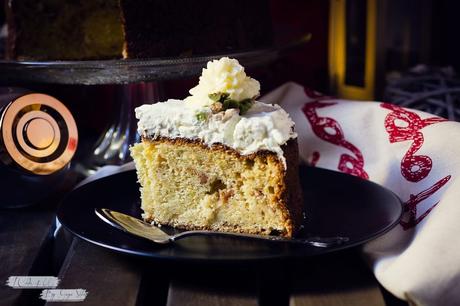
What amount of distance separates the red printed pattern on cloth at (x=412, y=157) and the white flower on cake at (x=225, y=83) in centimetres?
33

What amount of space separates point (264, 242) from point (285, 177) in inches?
4.1

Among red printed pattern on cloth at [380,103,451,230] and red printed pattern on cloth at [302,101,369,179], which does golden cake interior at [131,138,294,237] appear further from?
red printed pattern on cloth at [302,101,369,179]

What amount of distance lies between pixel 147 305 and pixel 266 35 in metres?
0.79

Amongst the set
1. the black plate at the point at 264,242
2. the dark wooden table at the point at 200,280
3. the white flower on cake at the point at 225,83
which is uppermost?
the white flower on cake at the point at 225,83

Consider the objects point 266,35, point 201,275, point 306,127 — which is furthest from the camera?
point 266,35

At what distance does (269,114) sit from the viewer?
1122mm

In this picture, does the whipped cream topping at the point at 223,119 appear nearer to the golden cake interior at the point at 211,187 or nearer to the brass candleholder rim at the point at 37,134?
the golden cake interior at the point at 211,187

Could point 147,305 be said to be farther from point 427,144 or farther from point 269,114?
point 427,144

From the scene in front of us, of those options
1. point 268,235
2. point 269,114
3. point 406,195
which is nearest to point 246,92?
point 269,114

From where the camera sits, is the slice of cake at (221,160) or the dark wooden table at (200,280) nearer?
the dark wooden table at (200,280)

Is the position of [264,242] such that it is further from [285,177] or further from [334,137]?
[334,137]

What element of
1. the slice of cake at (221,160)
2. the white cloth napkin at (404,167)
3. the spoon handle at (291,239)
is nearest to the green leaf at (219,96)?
the slice of cake at (221,160)

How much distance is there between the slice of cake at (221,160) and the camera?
1104 millimetres

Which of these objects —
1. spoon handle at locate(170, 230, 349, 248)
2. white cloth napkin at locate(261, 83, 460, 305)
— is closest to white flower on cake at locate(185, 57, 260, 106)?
spoon handle at locate(170, 230, 349, 248)
